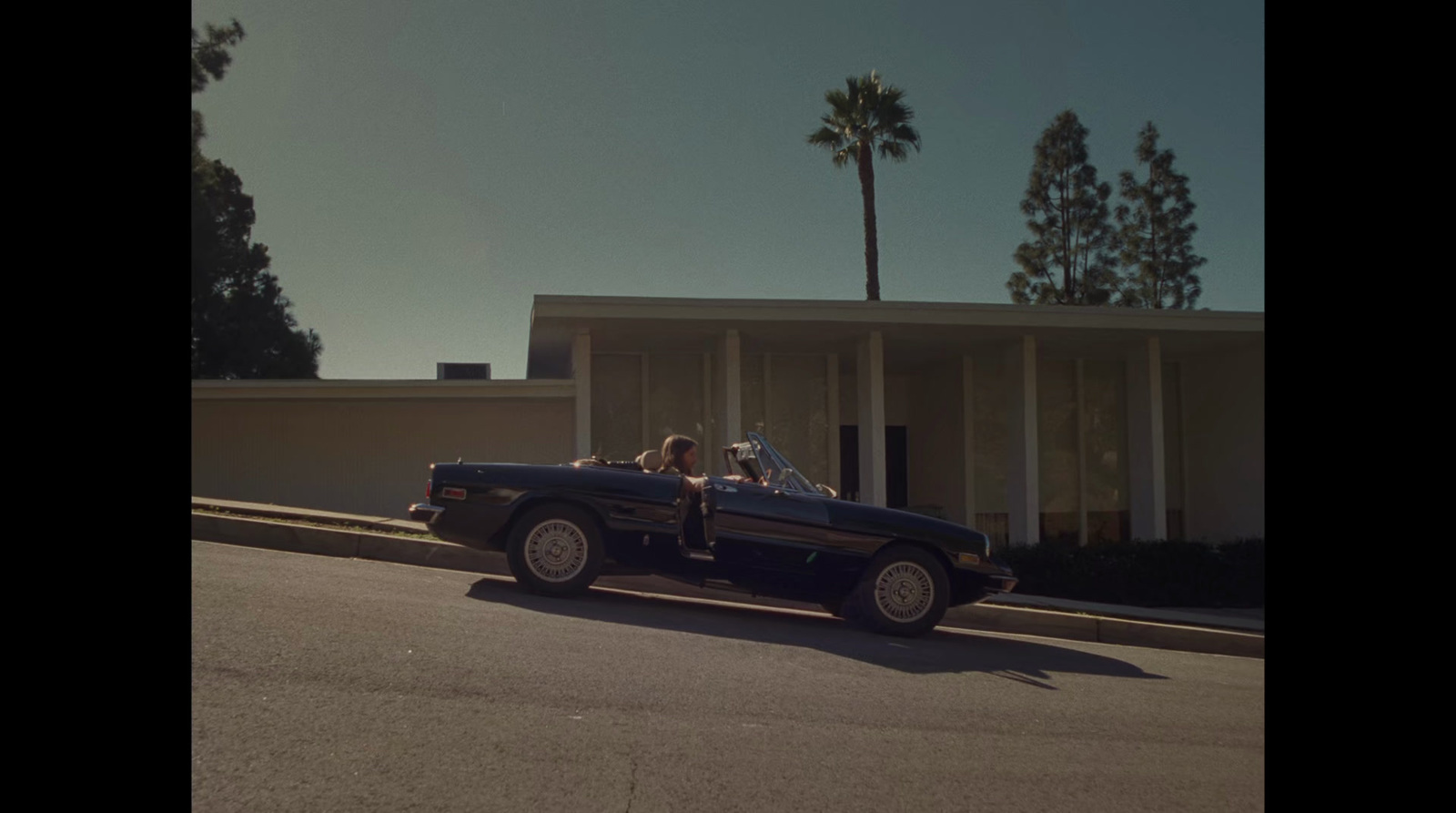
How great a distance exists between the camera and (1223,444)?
19.0 meters

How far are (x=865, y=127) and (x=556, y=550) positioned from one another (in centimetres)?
2419

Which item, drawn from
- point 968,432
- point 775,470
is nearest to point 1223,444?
point 968,432

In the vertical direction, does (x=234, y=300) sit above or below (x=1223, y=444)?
above

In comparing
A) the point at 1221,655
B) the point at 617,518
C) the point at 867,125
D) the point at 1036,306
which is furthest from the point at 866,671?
the point at 867,125

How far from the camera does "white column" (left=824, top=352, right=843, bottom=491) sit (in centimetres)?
1823

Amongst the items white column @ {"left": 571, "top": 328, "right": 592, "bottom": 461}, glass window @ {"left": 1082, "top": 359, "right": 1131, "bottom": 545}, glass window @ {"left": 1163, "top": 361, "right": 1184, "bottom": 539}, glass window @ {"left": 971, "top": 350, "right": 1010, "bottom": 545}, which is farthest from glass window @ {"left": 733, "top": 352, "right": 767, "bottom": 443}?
glass window @ {"left": 1163, "top": 361, "right": 1184, "bottom": 539}

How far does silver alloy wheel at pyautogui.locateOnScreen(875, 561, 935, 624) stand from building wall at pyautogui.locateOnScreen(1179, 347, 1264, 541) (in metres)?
12.1

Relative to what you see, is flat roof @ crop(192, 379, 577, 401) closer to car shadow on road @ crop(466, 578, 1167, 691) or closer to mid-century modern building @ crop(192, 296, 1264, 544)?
mid-century modern building @ crop(192, 296, 1264, 544)

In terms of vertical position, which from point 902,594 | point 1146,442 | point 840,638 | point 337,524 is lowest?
point 840,638

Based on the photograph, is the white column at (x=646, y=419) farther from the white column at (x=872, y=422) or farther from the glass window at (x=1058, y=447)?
the glass window at (x=1058, y=447)

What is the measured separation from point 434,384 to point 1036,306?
28.7 feet

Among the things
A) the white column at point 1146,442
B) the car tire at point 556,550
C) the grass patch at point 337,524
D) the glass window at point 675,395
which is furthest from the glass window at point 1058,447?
the car tire at point 556,550

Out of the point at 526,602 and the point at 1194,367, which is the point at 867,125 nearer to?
the point at 1194,367

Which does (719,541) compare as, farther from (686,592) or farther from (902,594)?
(686,592)
